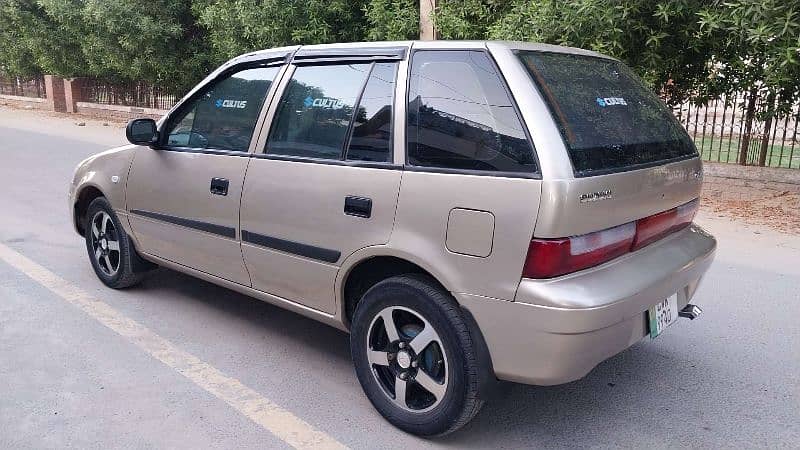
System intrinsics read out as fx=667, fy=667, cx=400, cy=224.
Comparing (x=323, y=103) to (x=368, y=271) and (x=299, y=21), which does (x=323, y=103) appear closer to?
(x=368, y=271)

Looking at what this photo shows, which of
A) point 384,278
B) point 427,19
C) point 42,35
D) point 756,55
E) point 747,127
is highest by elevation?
point 42,35

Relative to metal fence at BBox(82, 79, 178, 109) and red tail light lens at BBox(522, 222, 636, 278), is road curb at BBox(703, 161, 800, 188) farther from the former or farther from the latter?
metal fence at BBox(82, 79, 178, 109)

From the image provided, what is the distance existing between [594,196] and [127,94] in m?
21.1

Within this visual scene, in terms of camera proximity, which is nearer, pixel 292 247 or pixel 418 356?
pixel 418 356

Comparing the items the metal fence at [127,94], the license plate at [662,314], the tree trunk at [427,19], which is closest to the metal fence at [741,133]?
the tree trunk at [427,19]

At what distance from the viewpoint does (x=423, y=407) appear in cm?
Result: 301

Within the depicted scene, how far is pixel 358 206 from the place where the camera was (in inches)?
121

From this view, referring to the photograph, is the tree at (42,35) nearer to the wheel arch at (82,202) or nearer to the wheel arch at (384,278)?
the wheel arch at (82,202)

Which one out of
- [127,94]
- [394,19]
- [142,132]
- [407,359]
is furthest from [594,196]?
[127,94]

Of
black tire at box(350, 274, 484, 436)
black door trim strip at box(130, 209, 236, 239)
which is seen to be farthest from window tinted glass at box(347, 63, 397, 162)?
black door trim strip at box(130, 209, 236, 239)

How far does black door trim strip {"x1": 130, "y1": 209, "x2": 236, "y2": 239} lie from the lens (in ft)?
12.3

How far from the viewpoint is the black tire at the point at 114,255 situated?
4.66m

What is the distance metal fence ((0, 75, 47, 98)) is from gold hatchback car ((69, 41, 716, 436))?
80.6 feet

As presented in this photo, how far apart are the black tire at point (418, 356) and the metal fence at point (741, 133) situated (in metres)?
7.43
